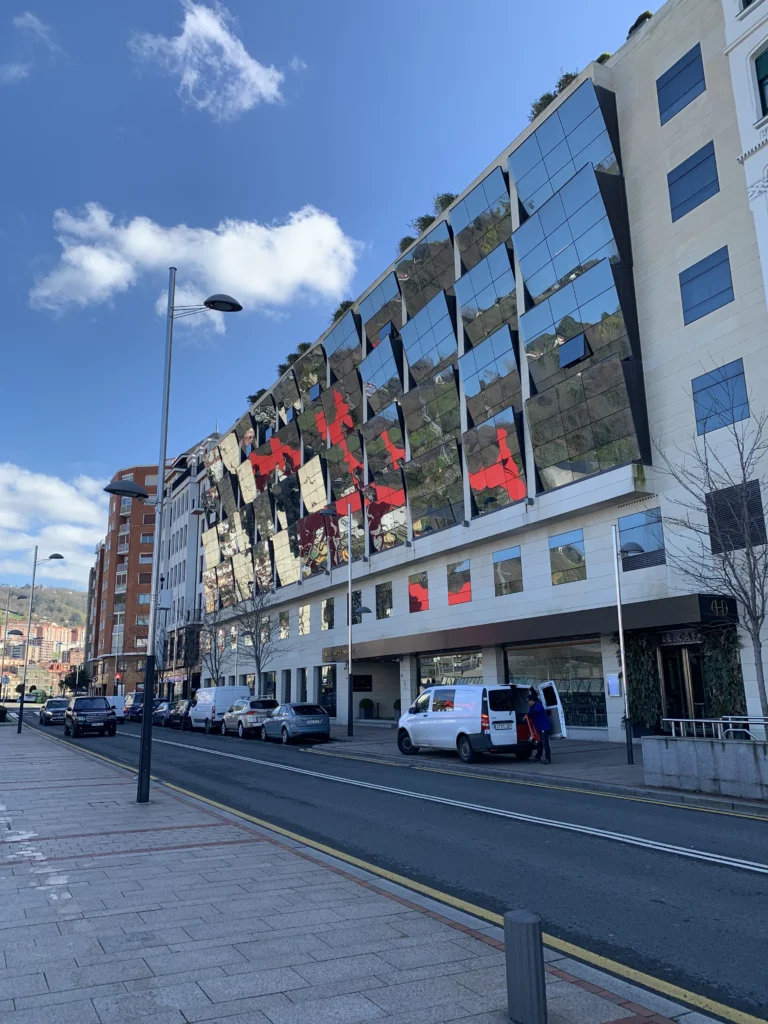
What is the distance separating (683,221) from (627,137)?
4.46 meters

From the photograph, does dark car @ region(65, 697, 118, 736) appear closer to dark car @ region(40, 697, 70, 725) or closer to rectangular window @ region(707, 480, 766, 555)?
dark car @ region(40, 697, 70, 725)

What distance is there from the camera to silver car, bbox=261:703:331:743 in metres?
27.9

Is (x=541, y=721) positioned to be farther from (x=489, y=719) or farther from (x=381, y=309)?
(x=381, y=309)

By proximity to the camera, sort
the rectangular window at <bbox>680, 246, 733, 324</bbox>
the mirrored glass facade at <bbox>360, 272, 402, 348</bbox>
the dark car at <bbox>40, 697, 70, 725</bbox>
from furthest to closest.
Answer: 1. the dark car at <bbox>40, 697, 70, 725</bbox>
2. the mirrored glass facade at <bbox>360, 272, 402, 348</bbox>
3. the rectangular window at <bbox>680, 246, 733, 324</bbox>

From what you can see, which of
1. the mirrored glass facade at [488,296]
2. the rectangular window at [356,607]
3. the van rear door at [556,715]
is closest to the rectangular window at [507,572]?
the mirrored glass facade at [488,296]

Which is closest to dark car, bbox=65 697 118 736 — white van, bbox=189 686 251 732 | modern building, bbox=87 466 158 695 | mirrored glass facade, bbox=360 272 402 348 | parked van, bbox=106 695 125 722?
white van, bbox=189 686 251 732

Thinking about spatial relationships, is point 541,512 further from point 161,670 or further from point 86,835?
point 161,670

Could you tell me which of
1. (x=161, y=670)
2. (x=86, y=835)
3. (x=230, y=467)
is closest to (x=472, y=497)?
(x=86, y=835)

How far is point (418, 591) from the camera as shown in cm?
3597

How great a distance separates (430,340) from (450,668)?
14.7 metres

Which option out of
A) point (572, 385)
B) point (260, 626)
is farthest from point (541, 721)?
point (260, 626)

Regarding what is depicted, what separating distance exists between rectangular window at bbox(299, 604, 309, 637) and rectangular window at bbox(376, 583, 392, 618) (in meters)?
10.1

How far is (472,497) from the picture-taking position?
31.9 meters

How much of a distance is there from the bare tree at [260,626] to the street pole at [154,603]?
1286 inches
